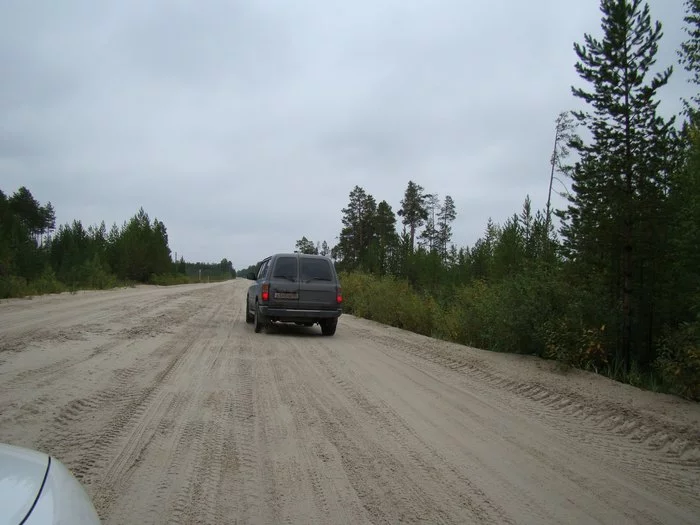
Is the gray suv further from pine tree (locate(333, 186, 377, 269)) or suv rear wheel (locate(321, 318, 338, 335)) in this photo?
pine tree (locate(333, 186, 377, 269))

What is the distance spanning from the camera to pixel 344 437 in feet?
15.4

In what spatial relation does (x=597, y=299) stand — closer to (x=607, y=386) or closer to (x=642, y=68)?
(x=607, y=386)

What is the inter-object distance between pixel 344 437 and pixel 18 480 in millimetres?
3319

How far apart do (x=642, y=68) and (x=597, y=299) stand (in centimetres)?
537

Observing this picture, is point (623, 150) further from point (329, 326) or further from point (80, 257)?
point (80, 257)

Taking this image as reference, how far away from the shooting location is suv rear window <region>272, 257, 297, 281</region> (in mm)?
12586

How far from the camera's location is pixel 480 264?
87.1ft

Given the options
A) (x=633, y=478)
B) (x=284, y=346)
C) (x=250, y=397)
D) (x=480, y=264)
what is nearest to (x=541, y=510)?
(x=633, y=478)

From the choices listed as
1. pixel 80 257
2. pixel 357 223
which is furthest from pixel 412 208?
pixel 80 257

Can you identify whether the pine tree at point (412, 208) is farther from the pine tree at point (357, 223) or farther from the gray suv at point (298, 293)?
the gray suv at point (298, 293)

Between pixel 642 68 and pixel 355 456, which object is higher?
pixel 642 68

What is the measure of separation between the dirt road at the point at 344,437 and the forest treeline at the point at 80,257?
19884 mm

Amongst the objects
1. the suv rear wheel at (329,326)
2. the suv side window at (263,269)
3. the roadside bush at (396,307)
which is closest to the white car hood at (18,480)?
the suv rear wheel at (329,326)

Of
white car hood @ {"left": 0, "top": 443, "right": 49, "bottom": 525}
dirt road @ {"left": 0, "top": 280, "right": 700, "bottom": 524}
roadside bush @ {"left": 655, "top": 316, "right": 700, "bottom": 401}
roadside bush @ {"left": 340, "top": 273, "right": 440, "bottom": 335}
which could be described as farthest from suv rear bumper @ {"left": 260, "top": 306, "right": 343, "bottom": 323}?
white car hood @ {"left": 0, "top": 443, "right": 49, "bottom": 525}
